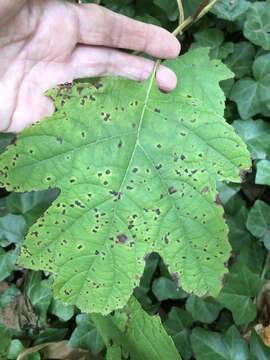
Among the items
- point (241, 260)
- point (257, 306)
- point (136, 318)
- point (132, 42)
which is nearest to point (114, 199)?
point (136, 318)

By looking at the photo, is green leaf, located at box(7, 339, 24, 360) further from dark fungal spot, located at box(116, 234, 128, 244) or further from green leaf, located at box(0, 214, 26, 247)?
dark fungal spot, located at box(116, 234, 128, 244)

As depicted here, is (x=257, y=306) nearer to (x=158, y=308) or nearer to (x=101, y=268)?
(x=158, y=308)

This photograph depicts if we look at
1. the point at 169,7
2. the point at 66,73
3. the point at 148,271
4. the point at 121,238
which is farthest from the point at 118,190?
the point at 169,7

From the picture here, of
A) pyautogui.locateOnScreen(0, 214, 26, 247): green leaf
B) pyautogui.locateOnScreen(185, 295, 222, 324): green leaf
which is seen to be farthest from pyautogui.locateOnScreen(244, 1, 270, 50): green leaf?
pyautogui.locateOnScreen(0, 214, 26, 247): green leaf

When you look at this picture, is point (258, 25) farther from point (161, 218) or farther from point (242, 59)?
point (161, 218)

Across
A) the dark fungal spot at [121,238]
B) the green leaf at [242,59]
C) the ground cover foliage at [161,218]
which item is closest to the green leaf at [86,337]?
the ground cover foliage at [161,218]

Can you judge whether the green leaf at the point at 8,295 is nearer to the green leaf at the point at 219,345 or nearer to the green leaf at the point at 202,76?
the green leaf at the point at 219,345
